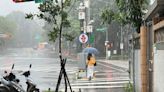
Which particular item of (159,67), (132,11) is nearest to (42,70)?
(132,11)

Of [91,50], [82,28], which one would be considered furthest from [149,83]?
[82,28]

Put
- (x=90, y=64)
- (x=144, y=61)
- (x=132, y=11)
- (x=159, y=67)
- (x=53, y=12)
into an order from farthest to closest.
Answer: (x=90, y=64), (x=53, y=12), (x=132, y=11), (x=144, y=61), (x=159, y=67)

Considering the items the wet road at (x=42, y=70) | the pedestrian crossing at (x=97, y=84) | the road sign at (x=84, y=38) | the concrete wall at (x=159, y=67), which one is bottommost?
the pedestrian crossing at (x=97, y=84)

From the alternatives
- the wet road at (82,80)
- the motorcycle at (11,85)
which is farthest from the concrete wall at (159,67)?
the wet road at (82,80)

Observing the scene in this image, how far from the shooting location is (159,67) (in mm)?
10953

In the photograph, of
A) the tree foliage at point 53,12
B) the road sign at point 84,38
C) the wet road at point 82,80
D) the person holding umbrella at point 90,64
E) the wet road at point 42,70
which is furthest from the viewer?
the road sign at point 84,38

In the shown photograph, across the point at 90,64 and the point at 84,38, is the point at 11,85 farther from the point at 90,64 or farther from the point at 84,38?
the point at 84,38

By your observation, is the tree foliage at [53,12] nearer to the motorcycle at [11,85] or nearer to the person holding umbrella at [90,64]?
the motorcycle at [11,85]

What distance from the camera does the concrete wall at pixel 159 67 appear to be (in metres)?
10.4

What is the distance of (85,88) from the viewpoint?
73.0 feet

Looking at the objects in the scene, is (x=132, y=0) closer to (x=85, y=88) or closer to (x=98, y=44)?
(x=85, y=88)

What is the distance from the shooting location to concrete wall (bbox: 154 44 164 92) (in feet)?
34.1

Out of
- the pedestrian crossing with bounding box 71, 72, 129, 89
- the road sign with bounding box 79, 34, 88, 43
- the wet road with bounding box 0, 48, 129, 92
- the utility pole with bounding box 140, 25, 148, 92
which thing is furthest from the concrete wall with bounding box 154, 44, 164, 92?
the road sign with bounding box 79, 34, 88, 43

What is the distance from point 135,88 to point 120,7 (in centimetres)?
260
